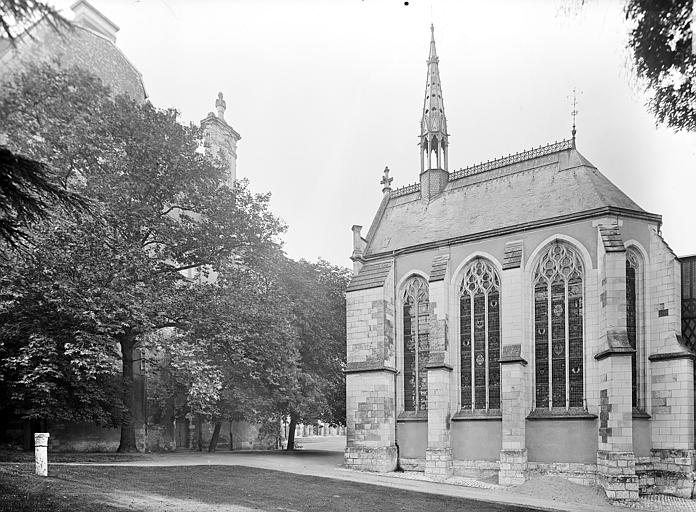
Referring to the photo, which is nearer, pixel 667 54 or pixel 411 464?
pixel 667 54

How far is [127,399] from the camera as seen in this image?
20.9m

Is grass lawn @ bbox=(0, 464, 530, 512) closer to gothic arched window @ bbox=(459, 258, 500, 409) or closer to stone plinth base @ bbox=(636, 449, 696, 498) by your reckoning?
stone plinth base @ bbox=(636, 449, 696, 498)

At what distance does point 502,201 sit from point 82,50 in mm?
14637

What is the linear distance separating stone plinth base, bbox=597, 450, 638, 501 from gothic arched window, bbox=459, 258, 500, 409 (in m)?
4.23

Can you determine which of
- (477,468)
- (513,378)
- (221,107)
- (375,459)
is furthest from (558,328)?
(221,107)

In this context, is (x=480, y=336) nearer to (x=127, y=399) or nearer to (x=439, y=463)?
(x=439, y=463)

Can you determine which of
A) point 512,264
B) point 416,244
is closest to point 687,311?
point 512,264

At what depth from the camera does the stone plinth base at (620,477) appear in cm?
1698

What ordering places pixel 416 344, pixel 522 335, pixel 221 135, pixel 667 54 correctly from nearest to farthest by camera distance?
pixel 667 54
pixel 522 335
pixel 416 344
pixel 221 135

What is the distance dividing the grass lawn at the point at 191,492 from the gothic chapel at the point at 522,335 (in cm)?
487

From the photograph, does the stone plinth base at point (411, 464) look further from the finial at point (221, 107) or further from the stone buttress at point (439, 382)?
the finial at point (221, 107)

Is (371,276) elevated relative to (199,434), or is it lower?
elevated

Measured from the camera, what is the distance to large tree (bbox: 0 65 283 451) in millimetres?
14195

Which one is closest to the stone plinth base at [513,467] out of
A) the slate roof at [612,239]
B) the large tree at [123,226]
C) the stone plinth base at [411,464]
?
the stone plinth base at [411,464]
